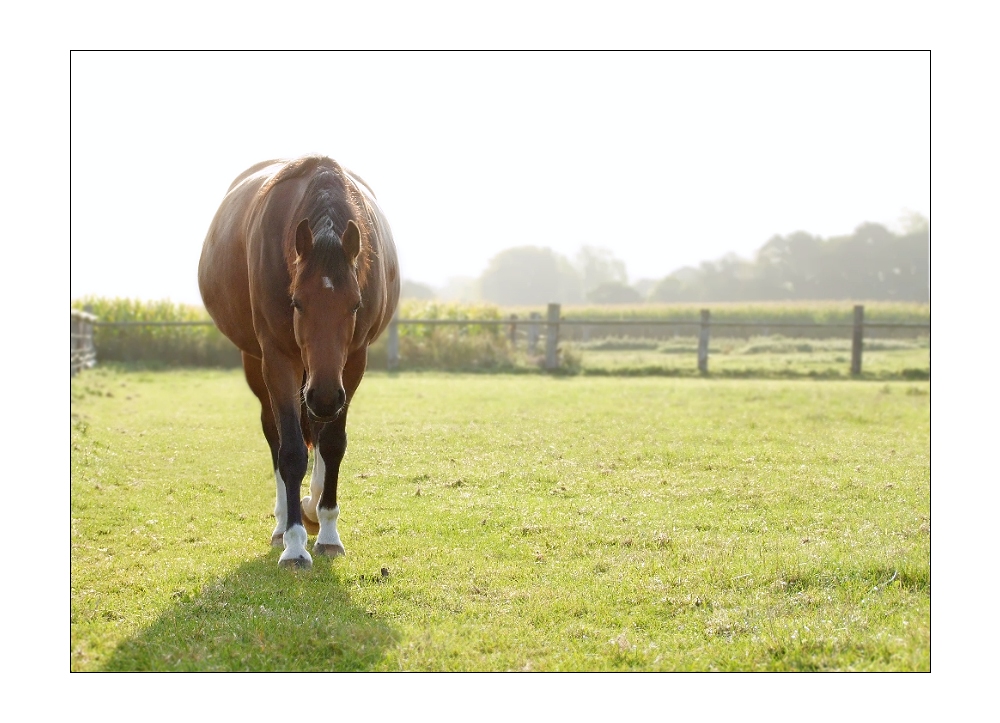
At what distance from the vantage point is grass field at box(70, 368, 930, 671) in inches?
117

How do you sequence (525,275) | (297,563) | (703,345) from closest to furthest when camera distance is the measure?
(297,563), (703,345), (525,275)

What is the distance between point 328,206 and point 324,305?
54 centimetres

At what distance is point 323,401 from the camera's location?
11.2 ft

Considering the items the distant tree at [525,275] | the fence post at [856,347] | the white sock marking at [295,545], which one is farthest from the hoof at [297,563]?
the distant tree at [525,275]

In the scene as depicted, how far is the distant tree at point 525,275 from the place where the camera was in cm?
9500

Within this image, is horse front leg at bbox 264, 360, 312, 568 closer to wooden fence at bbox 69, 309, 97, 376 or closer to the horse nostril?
the horse nostril

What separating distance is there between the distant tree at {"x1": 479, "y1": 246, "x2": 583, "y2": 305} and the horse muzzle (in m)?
91.4

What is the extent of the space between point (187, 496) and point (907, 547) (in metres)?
4.09

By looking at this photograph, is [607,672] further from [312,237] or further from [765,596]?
[312,237]

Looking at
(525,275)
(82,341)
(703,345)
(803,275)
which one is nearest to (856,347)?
(703,345)

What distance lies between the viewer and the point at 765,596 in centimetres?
343

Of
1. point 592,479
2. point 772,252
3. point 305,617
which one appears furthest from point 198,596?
point 772,252

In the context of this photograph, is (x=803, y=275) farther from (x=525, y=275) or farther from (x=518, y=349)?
(x=518, y=349)

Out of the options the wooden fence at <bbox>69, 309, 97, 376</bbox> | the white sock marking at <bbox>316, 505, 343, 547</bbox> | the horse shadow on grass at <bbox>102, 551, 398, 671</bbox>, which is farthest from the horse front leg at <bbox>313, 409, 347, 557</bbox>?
the wooden fence at <bbox>69, 309, 97, 376</bbox>
